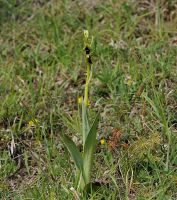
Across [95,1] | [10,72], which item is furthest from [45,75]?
[95,1]

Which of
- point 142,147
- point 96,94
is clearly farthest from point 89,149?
point 96,94

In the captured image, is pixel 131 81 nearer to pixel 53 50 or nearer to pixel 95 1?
pixel 53 50

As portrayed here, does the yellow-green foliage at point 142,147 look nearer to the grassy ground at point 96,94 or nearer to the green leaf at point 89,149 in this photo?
the grassy ground at point 96,94

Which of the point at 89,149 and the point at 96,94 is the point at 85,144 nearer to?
the point at 89,149

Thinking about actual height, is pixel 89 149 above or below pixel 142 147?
above

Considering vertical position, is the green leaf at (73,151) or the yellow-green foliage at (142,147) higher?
the green leaf at (73,151)

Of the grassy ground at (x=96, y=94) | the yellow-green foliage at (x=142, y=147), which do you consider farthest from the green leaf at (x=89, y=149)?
the yellow-green foliage at (x=142, y=147)

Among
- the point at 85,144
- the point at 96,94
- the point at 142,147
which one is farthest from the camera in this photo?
the point at 96,94

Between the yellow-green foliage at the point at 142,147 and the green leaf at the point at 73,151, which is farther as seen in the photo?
the yellow-green foliage at the point at 142,147
